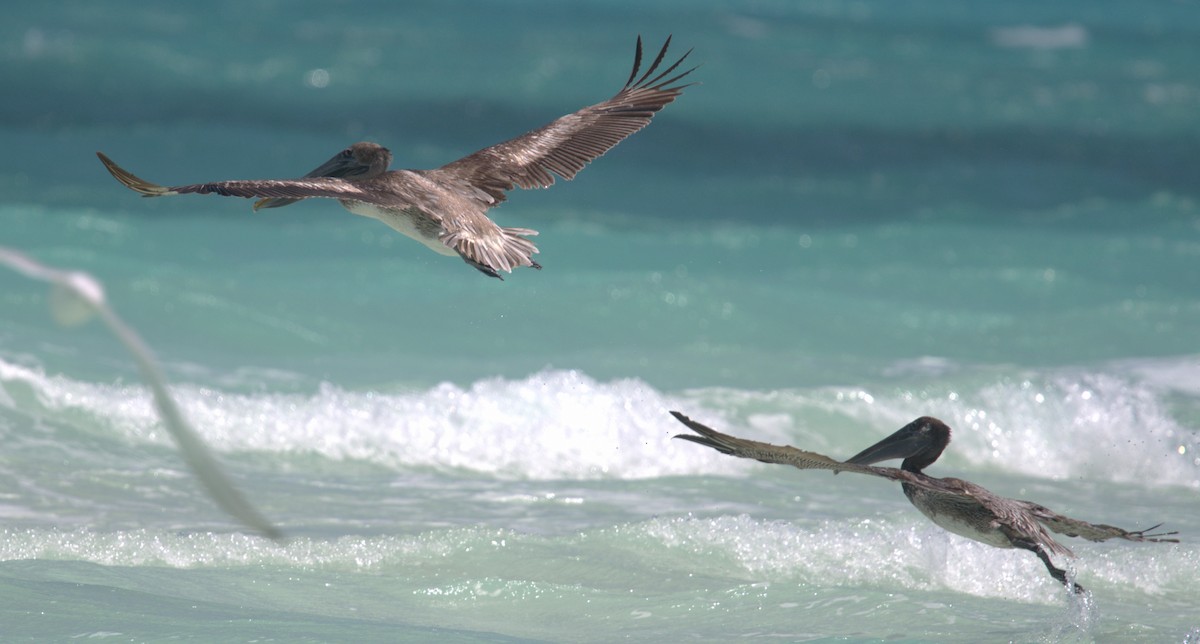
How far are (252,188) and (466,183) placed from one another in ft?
5.40

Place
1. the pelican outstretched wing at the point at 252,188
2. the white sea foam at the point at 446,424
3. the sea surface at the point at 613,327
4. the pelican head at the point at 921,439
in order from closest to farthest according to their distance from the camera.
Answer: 1. the pelican outstretched wing at the point at 252,188
2. the pelican head at the point at 921,439
3. the sea surface at the point at 613,327
4. the white sea foam at the point at 446,424

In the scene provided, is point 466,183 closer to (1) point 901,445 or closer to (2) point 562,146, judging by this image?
(2) point 562,146

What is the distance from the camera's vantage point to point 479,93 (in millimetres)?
21984

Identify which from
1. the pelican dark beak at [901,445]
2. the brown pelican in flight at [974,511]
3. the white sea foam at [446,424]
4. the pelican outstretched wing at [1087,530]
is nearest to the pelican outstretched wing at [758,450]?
the brown pelican in flight at [974,511]

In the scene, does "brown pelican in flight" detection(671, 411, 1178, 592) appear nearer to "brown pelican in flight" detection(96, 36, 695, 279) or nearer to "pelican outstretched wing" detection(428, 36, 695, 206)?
"brown pelican in flight" detection(96, 36, 695, 279)

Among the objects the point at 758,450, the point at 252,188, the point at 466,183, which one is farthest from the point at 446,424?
the point at 758,450

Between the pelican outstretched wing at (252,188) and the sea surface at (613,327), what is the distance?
1.53m

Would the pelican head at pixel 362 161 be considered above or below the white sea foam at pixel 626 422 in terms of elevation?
above

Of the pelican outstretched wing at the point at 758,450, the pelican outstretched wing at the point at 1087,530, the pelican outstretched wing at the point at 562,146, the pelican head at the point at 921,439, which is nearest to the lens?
the pelican outstretched wing at the point at 758,450

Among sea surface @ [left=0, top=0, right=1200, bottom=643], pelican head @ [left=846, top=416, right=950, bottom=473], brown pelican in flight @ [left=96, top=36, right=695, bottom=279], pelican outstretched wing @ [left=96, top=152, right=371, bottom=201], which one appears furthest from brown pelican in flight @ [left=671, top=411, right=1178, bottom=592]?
pelican outstretched wing @ [left=96, top=152, right=371, bottom=201]

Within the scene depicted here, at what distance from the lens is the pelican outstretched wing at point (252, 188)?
464 centimetres

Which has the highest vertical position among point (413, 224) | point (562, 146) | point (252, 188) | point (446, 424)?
point (562, 146)

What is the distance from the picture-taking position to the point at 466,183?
6285mm

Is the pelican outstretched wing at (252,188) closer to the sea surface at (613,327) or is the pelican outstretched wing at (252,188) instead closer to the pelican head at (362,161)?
the pelican head at (362,161)
